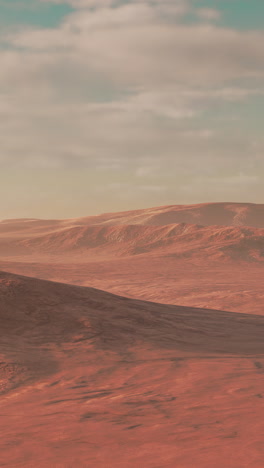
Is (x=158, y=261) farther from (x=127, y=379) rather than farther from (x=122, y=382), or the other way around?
(x=122, y=382)

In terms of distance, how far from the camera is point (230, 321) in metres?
15.9

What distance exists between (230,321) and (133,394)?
8962 millimetres

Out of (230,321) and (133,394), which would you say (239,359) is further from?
(230,321)

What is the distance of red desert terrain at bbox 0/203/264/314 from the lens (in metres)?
27.5

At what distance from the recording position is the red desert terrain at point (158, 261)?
27469 mm

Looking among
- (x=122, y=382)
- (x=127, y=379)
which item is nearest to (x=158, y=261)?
(x=127, y=379)

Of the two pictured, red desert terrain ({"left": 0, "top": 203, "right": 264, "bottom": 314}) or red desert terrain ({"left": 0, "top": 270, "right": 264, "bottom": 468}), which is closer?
red desert terrain ({"left": 0, "top": 270, "right": 264, "bottom": 468})

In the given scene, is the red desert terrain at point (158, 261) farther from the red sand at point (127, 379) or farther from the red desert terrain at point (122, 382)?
the red desert terrain at point (122, 382)

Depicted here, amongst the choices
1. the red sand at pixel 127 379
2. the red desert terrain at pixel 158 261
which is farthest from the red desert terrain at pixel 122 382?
the red desert terrain at pixel 158 261

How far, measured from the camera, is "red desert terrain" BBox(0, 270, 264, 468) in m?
Answer: 4.84

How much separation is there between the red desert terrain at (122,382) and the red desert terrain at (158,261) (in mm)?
8661

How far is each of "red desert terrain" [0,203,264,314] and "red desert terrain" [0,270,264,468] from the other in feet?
28.4

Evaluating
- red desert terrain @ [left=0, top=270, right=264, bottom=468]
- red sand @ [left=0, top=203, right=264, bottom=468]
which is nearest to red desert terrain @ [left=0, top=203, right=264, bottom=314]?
red sand @ [left=0, top=203, right=264, bottom=468]

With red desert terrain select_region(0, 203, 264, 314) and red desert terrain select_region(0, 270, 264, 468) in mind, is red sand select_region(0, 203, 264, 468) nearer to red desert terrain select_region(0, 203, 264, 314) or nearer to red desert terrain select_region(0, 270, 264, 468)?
red desert terrain select_region(0, 270, 264, 468)
